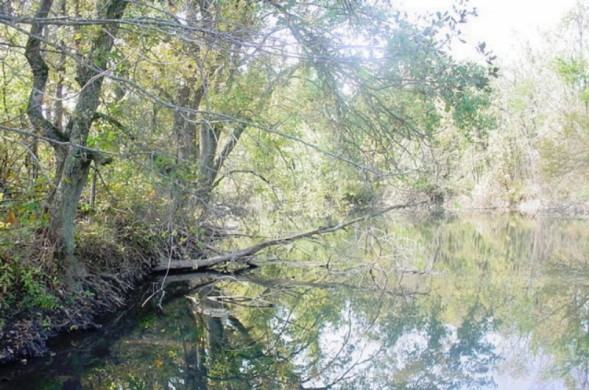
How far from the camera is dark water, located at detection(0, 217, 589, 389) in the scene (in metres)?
6.26

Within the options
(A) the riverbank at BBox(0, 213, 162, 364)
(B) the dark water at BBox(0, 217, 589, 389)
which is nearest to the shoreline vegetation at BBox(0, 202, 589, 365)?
(A) the riverbank at BBox(0, 213, 162, 364)

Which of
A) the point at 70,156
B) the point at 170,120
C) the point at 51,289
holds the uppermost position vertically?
the point at 170,120

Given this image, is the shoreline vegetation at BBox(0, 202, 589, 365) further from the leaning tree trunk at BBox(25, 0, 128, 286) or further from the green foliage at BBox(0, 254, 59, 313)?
the leaning tree trunk at BBox(25, 0, 128, 286)

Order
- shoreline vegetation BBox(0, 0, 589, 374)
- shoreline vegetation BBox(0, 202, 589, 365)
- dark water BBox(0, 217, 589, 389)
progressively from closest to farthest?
1. shoreline vegetation BBox(0, 0, 589, 374)
2. dark water BBox(0, 217, 589, 389)
3. shoreline vegetation BBox(0, 202, 589, 365)

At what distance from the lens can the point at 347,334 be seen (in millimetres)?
8039

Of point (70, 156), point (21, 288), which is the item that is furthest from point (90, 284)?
point (70, 156)

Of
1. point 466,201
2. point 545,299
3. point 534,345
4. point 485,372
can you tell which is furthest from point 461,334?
point 466,201

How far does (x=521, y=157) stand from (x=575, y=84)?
5.80m

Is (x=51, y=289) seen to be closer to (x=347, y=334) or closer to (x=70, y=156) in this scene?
(x=70, y=156)

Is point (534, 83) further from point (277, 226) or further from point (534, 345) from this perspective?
point (534, 345)

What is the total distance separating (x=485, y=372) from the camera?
648 centimetres

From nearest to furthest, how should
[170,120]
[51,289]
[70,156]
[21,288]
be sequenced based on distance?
[21,288], [51,289], [70,156], [170,120]

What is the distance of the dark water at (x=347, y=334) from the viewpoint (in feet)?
20.5

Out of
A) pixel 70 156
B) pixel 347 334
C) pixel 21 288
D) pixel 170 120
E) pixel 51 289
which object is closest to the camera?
pixel 21 288
